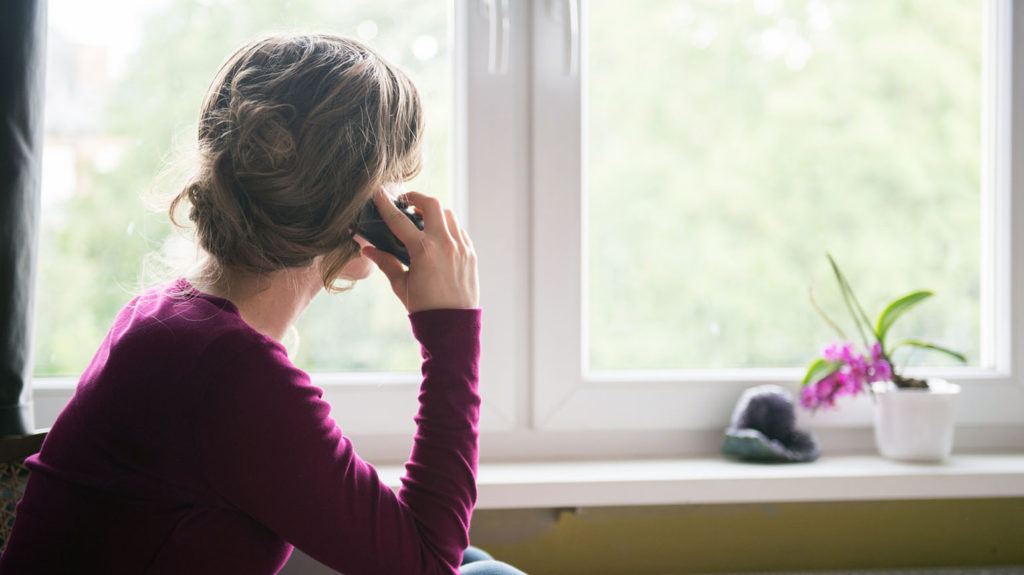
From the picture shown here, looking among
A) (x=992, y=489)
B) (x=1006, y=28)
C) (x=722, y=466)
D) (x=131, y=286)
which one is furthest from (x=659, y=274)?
(x=131, y=286)

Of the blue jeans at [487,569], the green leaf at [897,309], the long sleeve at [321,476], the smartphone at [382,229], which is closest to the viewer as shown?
the long sleeve at [321,476]

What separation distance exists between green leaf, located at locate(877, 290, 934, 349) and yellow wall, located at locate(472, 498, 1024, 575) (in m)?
0.27

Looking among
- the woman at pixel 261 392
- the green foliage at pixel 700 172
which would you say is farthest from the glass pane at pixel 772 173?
the woman at pixel 261 392

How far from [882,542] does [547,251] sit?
2.25 ft

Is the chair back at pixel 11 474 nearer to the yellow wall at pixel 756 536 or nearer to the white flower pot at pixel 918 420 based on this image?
the yellow wall at pixel 756 536

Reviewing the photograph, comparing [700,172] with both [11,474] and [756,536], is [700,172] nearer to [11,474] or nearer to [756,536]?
[756,536]

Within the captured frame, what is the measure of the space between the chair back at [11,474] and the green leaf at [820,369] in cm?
105

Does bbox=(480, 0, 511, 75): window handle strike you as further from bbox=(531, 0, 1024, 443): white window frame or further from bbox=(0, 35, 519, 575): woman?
bbox=(0, 35, 519, 575): woman

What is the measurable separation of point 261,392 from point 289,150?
0.21m

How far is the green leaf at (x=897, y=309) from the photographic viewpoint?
48.7 inches

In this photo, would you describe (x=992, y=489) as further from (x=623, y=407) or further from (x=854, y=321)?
(x=623, y=407)

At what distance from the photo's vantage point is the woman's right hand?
0.80 m

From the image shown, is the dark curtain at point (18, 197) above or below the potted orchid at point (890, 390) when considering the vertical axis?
above

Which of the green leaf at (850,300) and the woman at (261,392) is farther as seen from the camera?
the green leaf at (850,300)
